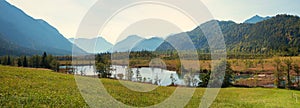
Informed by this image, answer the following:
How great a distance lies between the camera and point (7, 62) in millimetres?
127875

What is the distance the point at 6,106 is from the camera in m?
17.3

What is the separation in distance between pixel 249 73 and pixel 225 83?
261 feet

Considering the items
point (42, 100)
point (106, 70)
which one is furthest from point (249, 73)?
point (42, 100)

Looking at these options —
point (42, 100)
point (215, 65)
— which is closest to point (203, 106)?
point (42, 100)

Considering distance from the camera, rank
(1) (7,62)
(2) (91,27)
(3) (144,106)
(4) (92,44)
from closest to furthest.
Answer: (2) (91,27) < (4) (92,44) < (3) (144,106) < (1) (7,62)

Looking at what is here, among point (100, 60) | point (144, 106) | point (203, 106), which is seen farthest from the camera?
point (100, 60)

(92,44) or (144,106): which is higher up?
(92,44)

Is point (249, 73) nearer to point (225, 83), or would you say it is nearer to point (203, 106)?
point (225, 83)

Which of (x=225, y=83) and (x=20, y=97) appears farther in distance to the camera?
(x=225, y=83)

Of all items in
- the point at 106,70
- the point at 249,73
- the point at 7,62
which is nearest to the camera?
the point at 106,70

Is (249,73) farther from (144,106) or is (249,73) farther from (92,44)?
(92,44)

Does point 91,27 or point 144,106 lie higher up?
point 91,27

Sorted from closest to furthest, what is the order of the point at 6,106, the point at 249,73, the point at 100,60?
1. the point at 6,106
2. the point at 100,60
3. the point at 249,73

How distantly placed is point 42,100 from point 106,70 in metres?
88.2
